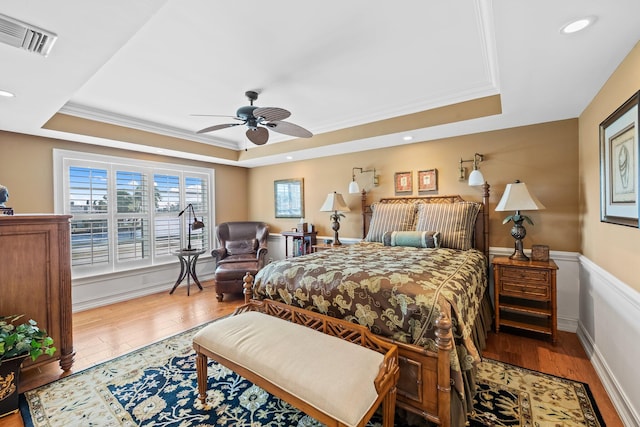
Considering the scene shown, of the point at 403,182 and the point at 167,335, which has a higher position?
the point at 403,182

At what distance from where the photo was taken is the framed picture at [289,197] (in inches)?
202

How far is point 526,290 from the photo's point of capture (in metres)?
2.74

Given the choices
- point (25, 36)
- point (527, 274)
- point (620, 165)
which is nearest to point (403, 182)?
point (527, 274)

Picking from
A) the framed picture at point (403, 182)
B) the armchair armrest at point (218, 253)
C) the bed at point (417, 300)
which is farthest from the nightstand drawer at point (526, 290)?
the armchair armrest at point (218, 253)

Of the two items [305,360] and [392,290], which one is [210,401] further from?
[392,290]

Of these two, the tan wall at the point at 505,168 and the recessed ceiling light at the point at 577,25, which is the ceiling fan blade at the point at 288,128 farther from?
the recessed ceiling light at the point at 577,25

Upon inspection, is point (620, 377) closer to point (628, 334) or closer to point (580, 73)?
point (628, 334)

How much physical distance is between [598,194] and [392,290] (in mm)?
2050

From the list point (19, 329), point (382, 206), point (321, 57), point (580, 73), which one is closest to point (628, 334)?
point (580, 73)

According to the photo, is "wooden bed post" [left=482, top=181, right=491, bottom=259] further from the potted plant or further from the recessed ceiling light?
the potted plant

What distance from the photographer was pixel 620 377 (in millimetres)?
1845

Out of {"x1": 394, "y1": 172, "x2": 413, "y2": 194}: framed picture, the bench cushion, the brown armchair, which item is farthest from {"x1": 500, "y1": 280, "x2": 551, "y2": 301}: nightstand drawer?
the brown armchair

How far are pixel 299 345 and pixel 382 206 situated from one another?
101 inches

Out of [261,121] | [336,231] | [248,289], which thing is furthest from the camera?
[336,231]
